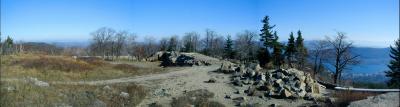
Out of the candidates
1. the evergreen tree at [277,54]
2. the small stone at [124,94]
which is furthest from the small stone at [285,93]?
the evergreen tree at [277,54]

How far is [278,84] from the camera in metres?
29.0

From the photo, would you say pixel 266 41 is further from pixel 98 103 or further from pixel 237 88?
pixel 98 103

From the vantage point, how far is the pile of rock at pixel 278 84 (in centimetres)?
2632

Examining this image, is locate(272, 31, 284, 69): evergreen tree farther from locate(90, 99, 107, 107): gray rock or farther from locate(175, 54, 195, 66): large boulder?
locate(90, 99, 107, 107): gray rock

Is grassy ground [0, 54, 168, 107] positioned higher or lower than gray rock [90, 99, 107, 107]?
higher

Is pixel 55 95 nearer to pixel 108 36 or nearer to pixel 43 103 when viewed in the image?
pixel 43 103

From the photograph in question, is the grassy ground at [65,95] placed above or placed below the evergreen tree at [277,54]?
below

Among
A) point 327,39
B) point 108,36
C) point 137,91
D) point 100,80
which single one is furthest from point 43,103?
point 108,36

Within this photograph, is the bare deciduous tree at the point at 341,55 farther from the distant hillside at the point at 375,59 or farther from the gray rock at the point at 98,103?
the distant hillside at the point at 375,59

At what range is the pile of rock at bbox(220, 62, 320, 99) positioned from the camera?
26.3 m


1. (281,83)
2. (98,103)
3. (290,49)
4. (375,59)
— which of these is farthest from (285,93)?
(375,59)

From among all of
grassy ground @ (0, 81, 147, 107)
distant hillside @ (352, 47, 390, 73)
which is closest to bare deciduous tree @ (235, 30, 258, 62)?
grassy ground @ (0, 81, 147, 107)

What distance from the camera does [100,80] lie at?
31484mm

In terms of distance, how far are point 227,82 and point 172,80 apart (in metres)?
4.56
